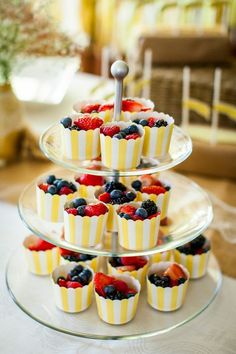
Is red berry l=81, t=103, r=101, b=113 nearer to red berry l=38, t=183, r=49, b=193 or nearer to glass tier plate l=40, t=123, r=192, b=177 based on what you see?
glass tier plate l=40, t=123, r=192, b=177

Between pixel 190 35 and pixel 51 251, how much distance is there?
1837 mm

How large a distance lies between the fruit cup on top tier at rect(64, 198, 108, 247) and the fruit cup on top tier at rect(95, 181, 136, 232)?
3 centimetres

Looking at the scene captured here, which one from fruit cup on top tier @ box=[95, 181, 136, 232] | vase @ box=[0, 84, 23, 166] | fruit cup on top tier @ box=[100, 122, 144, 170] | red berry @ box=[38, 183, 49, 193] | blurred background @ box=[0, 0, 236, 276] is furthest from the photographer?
vase @ box=[0, 84, 23, 166]

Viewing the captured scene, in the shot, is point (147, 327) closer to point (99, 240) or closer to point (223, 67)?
point (99, 240)

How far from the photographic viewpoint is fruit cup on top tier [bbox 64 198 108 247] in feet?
4.95

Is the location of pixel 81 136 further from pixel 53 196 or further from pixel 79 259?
pixel 79 259

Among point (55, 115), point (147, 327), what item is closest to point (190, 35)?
point (55, 115)

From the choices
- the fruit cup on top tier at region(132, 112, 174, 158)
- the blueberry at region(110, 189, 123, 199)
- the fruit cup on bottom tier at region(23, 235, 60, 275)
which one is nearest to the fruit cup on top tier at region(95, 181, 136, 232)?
the blueberry at region(110, 189, 123, 199)

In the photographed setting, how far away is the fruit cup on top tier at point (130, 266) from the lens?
5.43 feet

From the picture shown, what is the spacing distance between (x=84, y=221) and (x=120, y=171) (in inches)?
6.2

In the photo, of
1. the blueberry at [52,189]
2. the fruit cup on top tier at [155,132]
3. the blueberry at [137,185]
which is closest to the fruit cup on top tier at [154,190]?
the blueberry at [137,185]

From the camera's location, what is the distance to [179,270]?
1650 millimetres

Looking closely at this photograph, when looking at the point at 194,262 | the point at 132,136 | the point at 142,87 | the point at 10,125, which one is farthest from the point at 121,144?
the point at 142,87

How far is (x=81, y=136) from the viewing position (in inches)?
59.0
